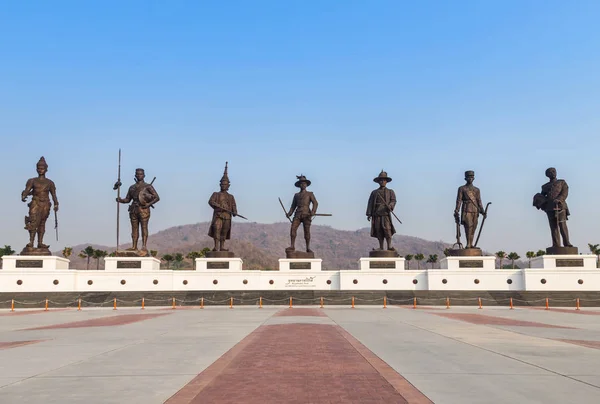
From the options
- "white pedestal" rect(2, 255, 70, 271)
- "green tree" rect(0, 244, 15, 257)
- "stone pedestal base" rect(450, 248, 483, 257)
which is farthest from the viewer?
"green tree" rect(0, 244, 15, 257)

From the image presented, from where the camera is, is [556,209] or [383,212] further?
[383,212]

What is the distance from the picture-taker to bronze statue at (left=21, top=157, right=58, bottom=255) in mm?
34750

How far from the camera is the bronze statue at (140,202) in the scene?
36.6 meters

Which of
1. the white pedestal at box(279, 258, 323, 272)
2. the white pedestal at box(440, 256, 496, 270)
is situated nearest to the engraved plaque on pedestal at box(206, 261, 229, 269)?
the white pedestal at box(279, 258, 323, 272)

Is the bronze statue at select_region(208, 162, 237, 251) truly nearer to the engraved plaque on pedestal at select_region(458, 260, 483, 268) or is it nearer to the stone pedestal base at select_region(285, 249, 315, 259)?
the stone pedestal base at select_region(285, 249, 315, 259)

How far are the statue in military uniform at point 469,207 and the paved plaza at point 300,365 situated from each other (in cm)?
1984

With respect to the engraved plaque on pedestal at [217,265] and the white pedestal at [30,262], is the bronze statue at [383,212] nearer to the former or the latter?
the engraved plaque on pedestal at [217,265]

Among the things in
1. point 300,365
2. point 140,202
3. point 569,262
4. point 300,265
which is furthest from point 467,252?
point 300,365

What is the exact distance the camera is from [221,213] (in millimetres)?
36469

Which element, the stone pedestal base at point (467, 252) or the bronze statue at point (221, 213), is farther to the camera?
the bronze statue at point (221, 213)

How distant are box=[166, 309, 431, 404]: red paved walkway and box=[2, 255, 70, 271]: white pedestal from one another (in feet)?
85.5

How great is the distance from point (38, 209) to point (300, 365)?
30822 millimetres

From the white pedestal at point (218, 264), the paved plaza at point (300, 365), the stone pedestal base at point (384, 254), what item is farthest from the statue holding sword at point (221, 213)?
the paved plaza at point (300, 365)

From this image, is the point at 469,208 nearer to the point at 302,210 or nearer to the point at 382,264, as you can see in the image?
the point at 382,264
